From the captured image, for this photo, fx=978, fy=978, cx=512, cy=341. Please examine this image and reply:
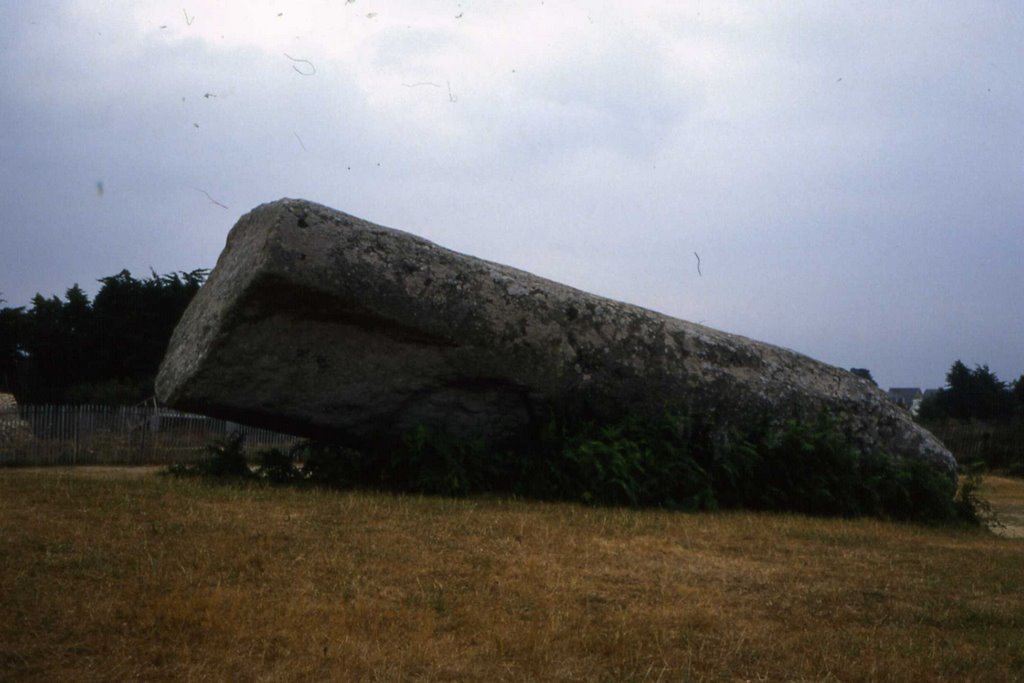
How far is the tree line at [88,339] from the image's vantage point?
29.3 meters

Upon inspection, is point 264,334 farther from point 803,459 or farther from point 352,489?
point 803,459

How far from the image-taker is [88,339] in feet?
99.2

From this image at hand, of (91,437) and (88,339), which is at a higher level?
(88,339)

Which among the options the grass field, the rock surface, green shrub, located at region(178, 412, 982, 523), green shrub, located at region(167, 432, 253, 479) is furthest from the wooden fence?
the grass field

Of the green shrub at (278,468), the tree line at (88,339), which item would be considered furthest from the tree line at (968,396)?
the green shrub at (278,468)

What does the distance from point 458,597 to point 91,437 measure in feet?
42.1

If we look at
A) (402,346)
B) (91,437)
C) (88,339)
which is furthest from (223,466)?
(88,339)

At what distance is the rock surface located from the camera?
26.0ft

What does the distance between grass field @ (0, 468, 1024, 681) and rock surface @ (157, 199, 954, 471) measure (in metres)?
1.40

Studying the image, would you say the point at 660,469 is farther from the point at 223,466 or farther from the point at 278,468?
the point at 223,466

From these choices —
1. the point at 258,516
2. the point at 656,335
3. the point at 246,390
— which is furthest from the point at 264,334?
the point at 656,335

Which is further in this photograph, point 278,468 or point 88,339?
point 88,339

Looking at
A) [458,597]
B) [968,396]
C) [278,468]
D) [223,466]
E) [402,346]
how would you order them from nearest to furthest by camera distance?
1. [458,597]
2. [402,346]
3. [278,468]
4. [223,466]
5. [968,396]

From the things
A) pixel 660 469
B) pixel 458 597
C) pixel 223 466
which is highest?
pixel 660 469
